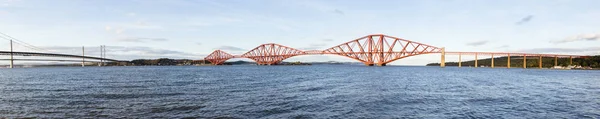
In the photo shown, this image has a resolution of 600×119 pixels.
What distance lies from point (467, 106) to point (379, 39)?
126m

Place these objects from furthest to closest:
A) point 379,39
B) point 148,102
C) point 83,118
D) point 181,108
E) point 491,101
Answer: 1. point 379,39
2. point 491,101
3. point 148,102
4. point 181,108
5. point 83,118

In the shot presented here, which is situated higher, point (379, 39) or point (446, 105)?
point (379, 39)

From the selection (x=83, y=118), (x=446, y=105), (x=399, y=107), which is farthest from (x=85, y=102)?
(x=446, y=105)

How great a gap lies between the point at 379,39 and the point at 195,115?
133 metres

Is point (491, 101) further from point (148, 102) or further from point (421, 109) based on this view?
point (148, 102)

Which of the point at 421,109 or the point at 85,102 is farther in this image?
the point at 85,102

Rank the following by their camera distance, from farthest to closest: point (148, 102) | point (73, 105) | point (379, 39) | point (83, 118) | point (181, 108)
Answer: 1. point (379, 39)
2. point (148, 102)
3. point (73, 105)
4. point (181, 108)
5. point (83, 118)

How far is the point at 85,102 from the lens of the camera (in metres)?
17.1

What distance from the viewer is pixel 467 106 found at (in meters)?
16.4

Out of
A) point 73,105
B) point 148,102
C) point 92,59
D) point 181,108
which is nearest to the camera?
point 181,108

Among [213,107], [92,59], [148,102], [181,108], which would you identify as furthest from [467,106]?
[92,59]

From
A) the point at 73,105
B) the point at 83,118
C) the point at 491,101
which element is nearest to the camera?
the point at 83,118

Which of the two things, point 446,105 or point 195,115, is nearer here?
point 195,115

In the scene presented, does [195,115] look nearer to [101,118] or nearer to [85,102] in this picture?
[101,118]
